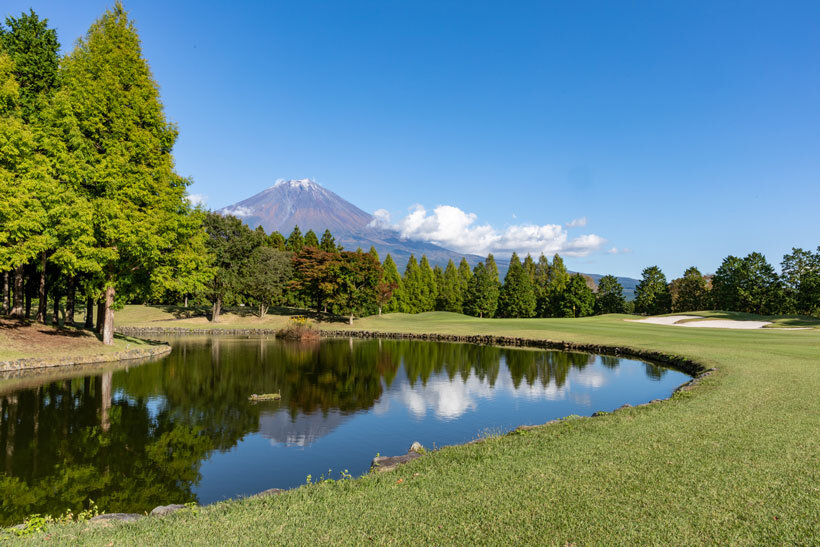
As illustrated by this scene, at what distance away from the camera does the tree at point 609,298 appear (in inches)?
3302

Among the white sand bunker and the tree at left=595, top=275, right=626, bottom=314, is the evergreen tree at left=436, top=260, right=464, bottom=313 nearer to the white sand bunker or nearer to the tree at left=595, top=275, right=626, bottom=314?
the tree at left=595, top=275, right=626, bottom=314

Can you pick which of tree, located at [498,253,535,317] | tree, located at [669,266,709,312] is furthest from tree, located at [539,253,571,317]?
tree, located at [669,266,709,312]

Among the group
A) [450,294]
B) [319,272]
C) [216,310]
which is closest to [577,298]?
[450,294]

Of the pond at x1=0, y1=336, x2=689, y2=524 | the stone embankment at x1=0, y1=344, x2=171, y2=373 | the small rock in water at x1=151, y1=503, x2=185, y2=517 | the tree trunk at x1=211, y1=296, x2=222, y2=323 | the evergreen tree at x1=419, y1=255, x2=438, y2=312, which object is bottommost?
the pond at x1=0, y1=336, x2=689, y2=524

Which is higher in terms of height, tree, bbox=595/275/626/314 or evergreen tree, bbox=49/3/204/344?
evergreen tree, bbox=49/3/204/344

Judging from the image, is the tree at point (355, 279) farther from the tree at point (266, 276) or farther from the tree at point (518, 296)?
the tree at point (518, 296)

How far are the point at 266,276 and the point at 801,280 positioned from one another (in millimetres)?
76080

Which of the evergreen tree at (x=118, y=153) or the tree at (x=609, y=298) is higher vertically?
the evergreen tree at (x=118, y=153)

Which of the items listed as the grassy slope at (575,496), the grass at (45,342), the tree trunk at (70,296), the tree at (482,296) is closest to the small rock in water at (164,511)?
the grassy slope at (575,496)

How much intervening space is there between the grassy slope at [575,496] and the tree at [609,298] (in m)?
77.3

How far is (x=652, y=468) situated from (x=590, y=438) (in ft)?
7.20

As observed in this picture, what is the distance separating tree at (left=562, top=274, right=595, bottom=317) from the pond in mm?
51882

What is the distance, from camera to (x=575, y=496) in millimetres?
6727

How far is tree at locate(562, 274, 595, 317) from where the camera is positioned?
8031 centimetres
